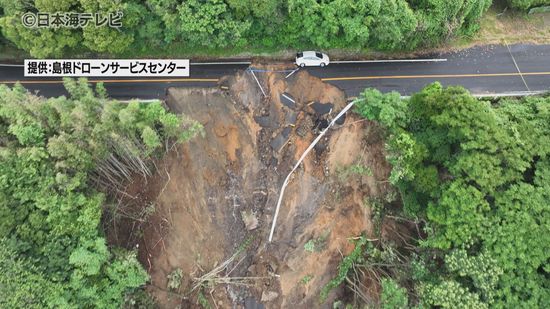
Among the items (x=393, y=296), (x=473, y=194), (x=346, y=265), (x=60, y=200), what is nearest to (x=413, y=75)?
(x=473, y=194)

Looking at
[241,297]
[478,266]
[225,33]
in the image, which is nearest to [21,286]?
[241,297]

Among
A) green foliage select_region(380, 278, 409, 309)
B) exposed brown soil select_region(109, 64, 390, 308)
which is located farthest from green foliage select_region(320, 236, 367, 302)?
green foliage select_region(380, 278, 409, 309)

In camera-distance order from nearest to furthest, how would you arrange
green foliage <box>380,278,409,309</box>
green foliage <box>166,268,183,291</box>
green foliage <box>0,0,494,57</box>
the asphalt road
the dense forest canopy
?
the dense forest canopy < green foliage <box>380,278,409,309</box> < green foliage <box>0,0,494,57</box> < green foliage <box>166,268,183,291</box> < the asphalt road

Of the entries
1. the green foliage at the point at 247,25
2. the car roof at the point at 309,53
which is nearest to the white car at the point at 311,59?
the car roof at the point at 309,53

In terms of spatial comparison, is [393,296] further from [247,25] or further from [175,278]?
[247,25]

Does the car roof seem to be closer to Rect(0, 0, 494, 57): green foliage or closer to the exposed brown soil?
Rect(0, 0, 494, 57): green foliage

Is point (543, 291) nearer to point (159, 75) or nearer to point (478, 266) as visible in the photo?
point (478, 266)
